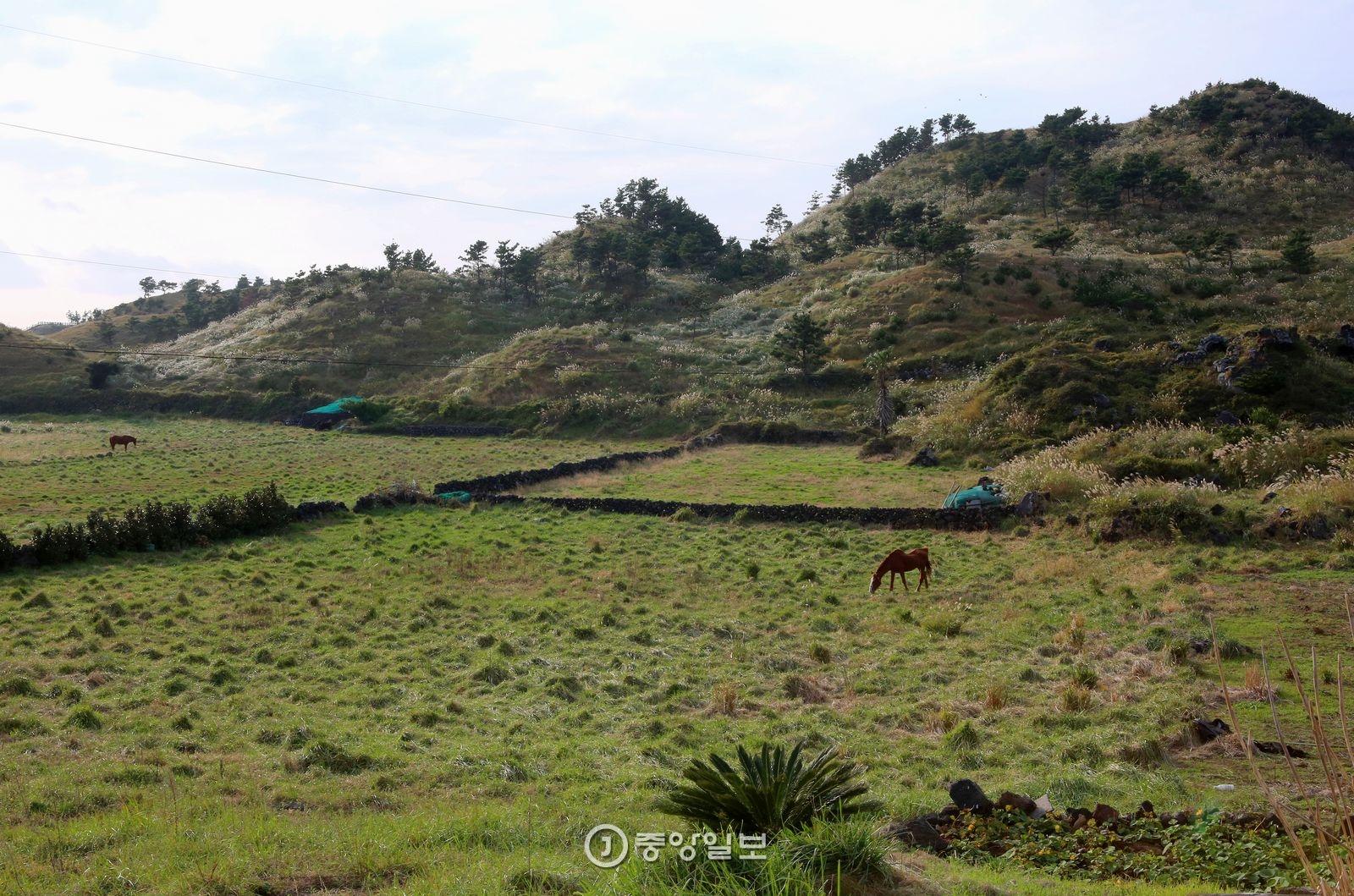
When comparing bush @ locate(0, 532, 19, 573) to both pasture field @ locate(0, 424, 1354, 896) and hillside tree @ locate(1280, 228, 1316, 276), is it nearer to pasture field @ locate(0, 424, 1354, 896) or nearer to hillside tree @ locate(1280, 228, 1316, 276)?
pasture field @ locate(0, 424, 1354, 896)

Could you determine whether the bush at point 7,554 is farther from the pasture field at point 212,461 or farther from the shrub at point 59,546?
the pasture field at point 212,461

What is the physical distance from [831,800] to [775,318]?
74061mm

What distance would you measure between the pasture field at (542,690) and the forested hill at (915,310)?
818 inches

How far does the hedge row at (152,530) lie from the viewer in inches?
840

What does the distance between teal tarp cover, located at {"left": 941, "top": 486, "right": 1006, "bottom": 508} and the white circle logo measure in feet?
66.3

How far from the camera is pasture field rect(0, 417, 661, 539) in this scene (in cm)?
3195

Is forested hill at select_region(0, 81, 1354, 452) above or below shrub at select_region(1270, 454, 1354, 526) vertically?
above

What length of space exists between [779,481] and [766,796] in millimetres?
28262

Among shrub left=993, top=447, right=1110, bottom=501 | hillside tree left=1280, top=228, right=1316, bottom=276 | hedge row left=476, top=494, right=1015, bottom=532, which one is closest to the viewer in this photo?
hedge row left=476, top=494, right=1015, bottom=532

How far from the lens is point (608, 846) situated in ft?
21.7

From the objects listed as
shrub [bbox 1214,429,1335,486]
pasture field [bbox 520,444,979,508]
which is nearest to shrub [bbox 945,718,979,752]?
pasture field [bbox 520,444,979,508]

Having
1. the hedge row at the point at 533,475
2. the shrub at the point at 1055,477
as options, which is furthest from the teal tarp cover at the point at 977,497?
the hedge row at the point at 533,475

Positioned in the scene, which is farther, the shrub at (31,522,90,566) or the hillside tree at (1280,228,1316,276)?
the hillside tree at (1280,228,1316,276)

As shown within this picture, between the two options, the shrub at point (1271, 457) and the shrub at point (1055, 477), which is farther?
the shrub at point (1271, 457)
